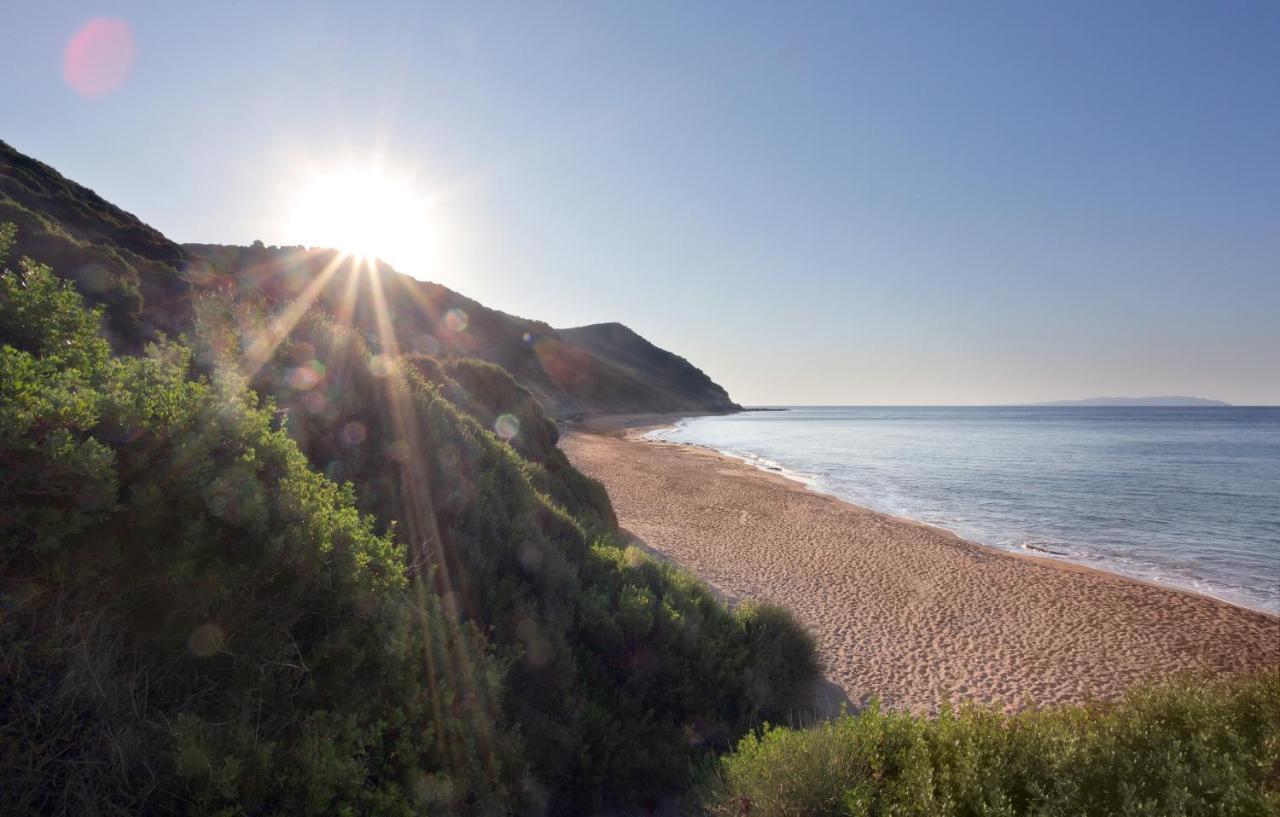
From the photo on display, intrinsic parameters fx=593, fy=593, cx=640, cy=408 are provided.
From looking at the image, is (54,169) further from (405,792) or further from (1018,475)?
(1018,475)

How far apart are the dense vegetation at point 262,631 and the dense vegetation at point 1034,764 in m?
1.47

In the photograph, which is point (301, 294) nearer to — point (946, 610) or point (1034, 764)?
Answer: point (946, 610)

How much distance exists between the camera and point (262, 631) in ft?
10.0

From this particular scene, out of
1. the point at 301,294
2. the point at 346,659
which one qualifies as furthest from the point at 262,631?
the point at 301,294

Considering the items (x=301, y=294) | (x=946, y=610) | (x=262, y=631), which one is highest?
(x=301, y=294)

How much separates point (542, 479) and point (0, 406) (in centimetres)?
857

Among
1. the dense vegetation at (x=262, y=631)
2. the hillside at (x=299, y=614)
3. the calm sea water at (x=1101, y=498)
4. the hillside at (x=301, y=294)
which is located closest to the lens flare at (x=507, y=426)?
the hillside at (x=301, y=294)

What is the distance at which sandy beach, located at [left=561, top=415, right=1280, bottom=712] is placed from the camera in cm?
922

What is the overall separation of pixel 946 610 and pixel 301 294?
28.4 m

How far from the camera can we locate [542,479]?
1095 centimetres

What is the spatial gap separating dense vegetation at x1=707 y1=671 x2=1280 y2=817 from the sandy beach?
222 cm

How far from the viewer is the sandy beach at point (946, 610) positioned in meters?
9.22

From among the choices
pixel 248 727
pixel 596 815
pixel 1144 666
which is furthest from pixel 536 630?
pixel 1144 666

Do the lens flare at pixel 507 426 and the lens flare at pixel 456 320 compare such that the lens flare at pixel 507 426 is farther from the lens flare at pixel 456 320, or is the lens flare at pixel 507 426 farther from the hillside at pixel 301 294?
the lens flare at pixel 456 320
